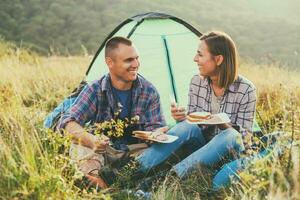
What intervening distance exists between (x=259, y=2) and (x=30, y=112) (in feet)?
59.2

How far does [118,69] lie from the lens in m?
4.57

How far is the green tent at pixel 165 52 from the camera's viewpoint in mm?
5855

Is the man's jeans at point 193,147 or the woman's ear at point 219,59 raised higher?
the woman's ear at point 219,59

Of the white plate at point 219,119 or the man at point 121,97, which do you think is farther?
the man at point 121,97

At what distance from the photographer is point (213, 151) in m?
4.16

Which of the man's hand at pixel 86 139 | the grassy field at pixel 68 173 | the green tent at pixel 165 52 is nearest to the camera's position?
the grassy field at pixel 68 173

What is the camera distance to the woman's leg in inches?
161

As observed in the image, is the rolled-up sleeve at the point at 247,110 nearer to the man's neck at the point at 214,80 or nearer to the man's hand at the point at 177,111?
the man's neck at the point at 214,80

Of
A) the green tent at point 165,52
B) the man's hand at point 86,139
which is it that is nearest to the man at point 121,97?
the man's hand at point 86,139

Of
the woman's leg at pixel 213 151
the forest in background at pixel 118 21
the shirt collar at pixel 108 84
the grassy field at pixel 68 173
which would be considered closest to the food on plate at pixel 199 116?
the woman's leg at pixel 213 151

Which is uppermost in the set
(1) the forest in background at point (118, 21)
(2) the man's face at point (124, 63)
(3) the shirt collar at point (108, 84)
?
(2) the man's face at point (124, 63)

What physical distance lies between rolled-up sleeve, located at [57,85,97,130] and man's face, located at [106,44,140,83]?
0.24m

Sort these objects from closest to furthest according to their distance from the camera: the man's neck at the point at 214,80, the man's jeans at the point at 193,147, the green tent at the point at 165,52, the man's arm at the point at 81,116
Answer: the man's jeans at the point at 193,147 < the man's arm at the point at 81,116 < the man's neck at the point at 214,80 < the green tent at the point at 165,52

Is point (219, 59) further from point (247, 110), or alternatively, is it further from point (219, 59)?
point (247, 110)
